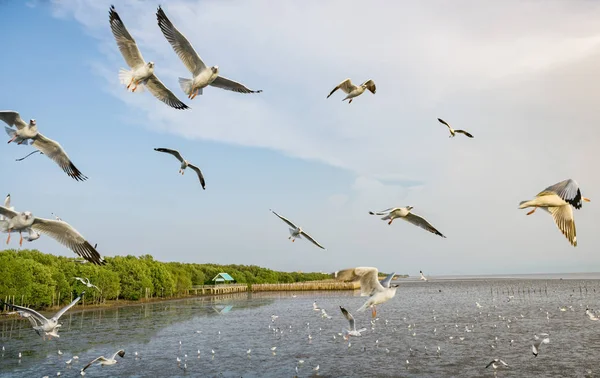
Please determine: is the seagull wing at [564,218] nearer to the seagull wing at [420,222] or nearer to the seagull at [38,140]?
the seagull wing at [420,222]

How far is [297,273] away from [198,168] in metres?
184

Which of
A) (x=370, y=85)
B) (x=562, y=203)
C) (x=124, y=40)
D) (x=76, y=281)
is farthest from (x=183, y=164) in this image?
(x=76, y=281)

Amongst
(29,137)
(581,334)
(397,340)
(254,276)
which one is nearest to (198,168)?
(29,137)

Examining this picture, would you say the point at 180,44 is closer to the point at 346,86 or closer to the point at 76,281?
the point at 346,86

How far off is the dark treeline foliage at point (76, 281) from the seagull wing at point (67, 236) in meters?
25.9

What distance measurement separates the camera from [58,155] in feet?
45.7

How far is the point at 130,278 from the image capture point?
307 ft

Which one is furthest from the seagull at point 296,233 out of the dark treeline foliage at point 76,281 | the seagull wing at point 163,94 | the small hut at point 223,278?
the small hut at point 223,278

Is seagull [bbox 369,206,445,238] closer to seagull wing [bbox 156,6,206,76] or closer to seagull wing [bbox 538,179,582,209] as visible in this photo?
seagull wing [bbox 538,179,582,209]

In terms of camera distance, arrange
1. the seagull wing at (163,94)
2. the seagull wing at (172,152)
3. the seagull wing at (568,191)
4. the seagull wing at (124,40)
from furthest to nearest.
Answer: the seagull wing at (172,152)
the seagull wing at (163,94)
the seagull wing at (124,40)
the seagull wing at (568,191)

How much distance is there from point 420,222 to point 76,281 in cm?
7474

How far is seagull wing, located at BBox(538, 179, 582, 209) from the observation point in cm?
956

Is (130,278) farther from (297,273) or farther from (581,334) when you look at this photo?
(297,273)

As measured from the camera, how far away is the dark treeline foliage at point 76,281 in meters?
64.6
